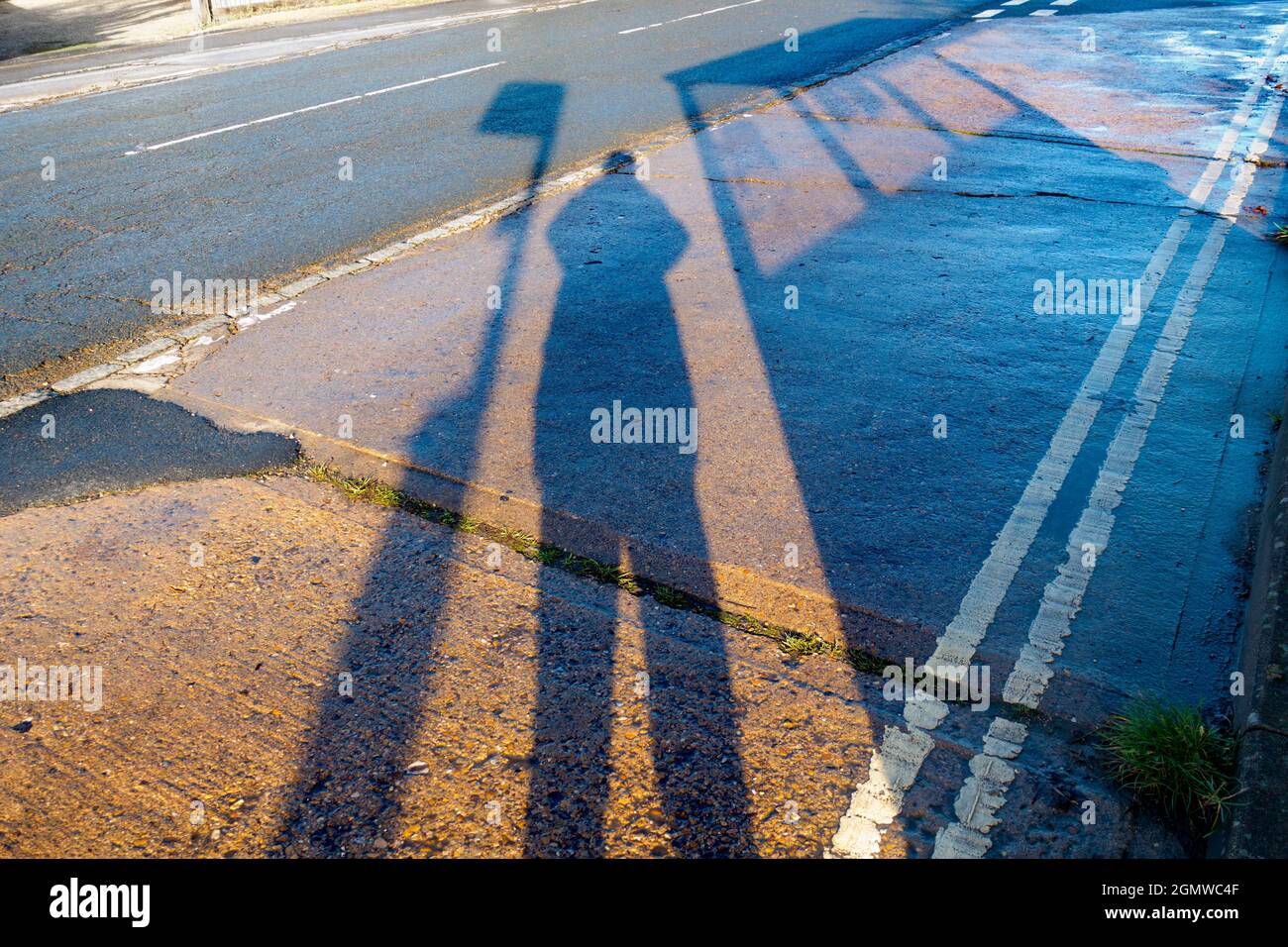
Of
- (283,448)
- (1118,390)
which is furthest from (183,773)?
(1118,390)

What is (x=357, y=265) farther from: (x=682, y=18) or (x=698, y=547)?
(x=682, y=18)

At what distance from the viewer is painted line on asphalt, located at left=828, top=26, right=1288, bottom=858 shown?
2.71m

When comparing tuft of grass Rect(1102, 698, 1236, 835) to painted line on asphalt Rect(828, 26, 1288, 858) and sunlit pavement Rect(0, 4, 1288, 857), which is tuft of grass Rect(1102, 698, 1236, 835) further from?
painted line on asphalt Rect(828, 26, 1288, 858)

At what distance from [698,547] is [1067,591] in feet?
4.26

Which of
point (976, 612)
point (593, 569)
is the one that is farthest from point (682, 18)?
point (976, 612)

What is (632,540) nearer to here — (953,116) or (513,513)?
(513,513)

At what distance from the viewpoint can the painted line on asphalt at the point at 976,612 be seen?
271 centimetres

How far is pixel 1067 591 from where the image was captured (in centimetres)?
362

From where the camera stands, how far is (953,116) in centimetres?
1078

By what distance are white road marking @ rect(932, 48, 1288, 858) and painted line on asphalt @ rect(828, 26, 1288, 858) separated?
0.45ft

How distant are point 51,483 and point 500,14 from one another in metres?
17.9

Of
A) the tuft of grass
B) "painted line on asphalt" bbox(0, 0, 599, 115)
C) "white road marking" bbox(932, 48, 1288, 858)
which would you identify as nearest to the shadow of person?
"white road marking" bbox(932, 48, 1288, 858)

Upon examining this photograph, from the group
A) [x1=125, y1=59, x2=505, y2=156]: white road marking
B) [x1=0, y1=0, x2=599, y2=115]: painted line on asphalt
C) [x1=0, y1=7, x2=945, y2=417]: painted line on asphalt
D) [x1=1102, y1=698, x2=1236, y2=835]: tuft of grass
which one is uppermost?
[x1=0, y1=0, x2=599, y2=115]: painted line on asphalt

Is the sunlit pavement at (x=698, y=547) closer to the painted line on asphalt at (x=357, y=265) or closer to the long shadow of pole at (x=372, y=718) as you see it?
the long shadow of pole at (x=372, y=718)
